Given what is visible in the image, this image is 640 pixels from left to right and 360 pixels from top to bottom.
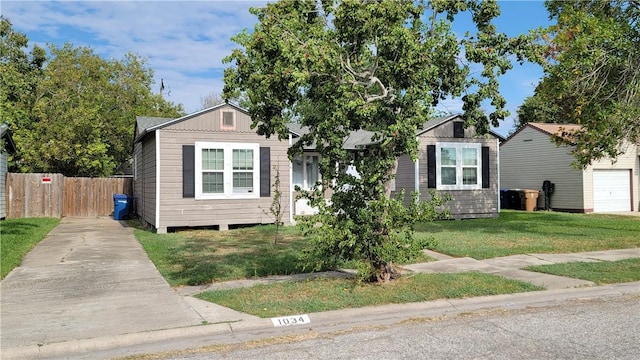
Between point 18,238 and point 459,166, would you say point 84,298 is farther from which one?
point 459,166

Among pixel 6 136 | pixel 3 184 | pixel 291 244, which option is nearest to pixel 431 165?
pixel 291 244

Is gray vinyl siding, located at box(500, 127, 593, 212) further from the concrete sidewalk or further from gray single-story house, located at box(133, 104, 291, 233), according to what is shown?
gray single-story house, located at box(133, 104, 291, 233)

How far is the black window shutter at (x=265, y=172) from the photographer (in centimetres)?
1606

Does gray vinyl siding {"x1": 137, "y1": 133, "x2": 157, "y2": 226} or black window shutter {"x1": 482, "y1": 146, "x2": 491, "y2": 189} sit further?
black window shutter {"x1": 482, "y1": 146, "x2": 491, "y2": 189}

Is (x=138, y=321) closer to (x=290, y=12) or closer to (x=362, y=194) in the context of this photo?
(x=362, y=194)

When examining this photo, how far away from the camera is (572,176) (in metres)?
23.2

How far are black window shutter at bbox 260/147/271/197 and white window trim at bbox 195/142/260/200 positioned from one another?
12cm

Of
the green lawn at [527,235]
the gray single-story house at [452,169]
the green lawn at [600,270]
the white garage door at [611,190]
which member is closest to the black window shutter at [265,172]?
the gray single-story house at [452,169]

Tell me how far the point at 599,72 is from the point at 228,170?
424 inches

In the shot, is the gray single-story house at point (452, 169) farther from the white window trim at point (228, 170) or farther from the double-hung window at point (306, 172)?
the white window trim at point (228, 170)

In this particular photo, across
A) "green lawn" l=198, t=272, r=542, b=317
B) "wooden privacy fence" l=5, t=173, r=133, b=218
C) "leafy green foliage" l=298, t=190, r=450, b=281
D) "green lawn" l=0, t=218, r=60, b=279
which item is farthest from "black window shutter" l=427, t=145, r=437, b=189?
"wooden privacy fence" l=5, t=173, r=133, b=218

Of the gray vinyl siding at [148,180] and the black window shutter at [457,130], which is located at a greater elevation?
the black window shutter at [457,130]

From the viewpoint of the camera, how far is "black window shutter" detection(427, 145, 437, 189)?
18.3m

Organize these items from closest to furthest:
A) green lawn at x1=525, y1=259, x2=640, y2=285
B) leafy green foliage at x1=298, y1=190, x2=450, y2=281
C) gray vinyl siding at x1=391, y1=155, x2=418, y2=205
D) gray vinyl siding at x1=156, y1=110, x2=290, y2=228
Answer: leafy green foliage at x1=298, y1=190, x2=450, y2=281, green lawn at x1=525, y1=259, x2=640, y2=285, gray vinyl siding at x1=156, y1=110, x2=290, y2=228, gray vinyl siding at x1=391, y1=155, x2=418, y2=205
